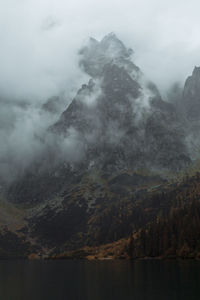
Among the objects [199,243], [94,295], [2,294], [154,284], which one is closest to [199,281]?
[154,284]

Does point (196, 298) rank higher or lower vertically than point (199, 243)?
lower

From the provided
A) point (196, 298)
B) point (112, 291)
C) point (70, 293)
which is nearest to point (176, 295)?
point (196, 298)

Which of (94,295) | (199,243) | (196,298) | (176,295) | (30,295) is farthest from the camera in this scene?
(199,243)

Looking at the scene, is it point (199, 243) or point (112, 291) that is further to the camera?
point (199, 243)

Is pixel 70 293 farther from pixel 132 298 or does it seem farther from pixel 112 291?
pixel 132 298

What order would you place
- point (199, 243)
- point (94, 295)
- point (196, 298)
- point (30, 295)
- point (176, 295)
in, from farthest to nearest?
point (199, 243) < point (30, 295) < point (94, 295) < point (176, 295) < point (196, 298)

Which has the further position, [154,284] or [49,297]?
[154,284]

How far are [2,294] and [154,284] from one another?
3900cm

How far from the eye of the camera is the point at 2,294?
73750mm

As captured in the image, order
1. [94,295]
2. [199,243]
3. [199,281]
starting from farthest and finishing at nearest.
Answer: [199,243] < [199,281] < [94,295]

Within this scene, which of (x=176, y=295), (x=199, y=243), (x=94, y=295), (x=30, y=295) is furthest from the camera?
(x=199, y=243)

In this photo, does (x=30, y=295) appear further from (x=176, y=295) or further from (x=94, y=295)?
(x=176, y=295)

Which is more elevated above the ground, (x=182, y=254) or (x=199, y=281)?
(x=182, y=254)

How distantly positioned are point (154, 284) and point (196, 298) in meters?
22.7
